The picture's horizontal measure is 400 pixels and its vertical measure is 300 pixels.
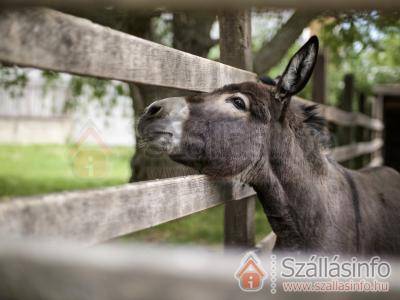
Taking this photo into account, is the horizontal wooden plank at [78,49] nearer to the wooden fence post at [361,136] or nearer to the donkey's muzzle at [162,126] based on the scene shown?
the donkey's muzzle at [162,126]

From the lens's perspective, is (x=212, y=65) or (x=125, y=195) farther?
(x=212, y=65)

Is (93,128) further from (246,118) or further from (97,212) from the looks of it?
(97,212)

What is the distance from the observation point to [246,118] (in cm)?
273

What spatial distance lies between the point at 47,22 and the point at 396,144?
13962 millimetres

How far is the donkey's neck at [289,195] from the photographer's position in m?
2.91

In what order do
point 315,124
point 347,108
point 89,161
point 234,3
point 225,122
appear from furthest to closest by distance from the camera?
point 89,161 → point 347,108 → point 315,124 → point 225,122 → point 234,3

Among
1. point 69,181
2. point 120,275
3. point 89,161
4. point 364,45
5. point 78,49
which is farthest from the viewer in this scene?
point 89,161

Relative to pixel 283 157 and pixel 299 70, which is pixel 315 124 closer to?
pixel 283 157

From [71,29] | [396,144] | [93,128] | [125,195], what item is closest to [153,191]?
[125,195]

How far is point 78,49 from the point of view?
Result: 1.53 meters

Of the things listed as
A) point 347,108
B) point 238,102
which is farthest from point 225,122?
point 347,108

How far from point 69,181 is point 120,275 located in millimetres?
9076

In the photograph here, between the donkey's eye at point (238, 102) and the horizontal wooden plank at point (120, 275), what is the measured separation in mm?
1776

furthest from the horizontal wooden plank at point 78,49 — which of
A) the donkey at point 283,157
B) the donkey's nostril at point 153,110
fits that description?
the donkey at point 283,157
